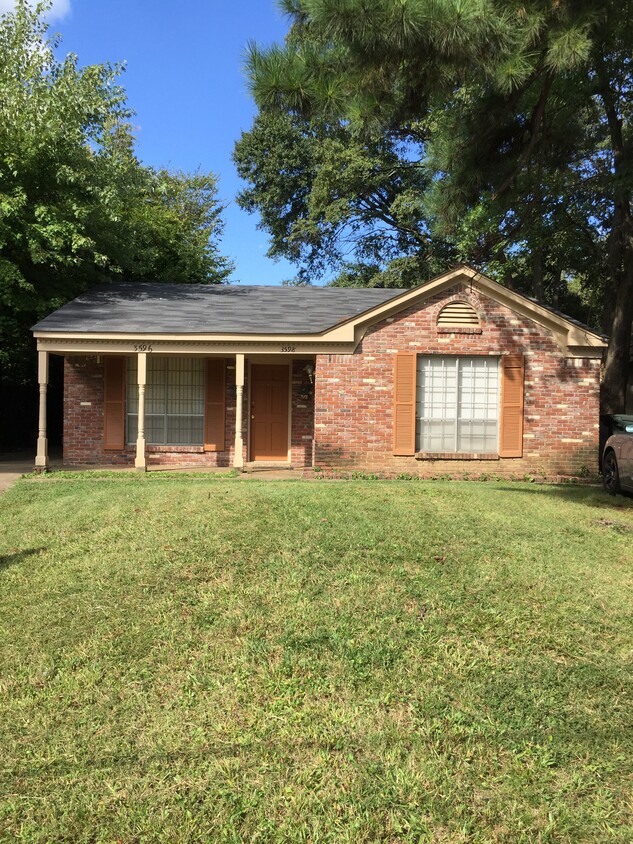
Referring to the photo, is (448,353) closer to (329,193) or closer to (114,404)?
(114,404)

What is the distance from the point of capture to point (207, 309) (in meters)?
15.6

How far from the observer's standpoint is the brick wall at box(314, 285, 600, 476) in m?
13.8

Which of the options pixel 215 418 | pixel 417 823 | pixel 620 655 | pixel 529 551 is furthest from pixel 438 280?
pixel 417 823

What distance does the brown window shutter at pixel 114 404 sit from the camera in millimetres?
15039

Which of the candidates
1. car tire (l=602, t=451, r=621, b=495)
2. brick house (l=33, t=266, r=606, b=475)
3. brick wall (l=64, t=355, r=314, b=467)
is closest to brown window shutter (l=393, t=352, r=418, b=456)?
brick house (l=33, t=266, r=606, b=475)

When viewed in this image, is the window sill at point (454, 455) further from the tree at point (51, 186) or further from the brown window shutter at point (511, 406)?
the tree at point (51, 186)

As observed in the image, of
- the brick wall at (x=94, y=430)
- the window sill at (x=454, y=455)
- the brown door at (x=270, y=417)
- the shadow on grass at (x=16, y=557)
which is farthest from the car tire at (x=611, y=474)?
the shadow on grass at (x=16, y=557)

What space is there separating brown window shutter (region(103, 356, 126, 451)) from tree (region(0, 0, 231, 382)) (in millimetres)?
2294

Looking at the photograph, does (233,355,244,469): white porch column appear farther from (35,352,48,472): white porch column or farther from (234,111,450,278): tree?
(234,111,450,278): tree

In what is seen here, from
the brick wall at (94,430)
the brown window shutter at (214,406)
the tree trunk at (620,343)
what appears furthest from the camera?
the tree trunk at (620,343)

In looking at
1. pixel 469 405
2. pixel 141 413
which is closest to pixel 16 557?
pixel 141 413

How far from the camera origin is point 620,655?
15.8ft

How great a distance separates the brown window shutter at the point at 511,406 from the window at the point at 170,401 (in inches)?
250

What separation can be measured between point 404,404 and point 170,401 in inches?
202
